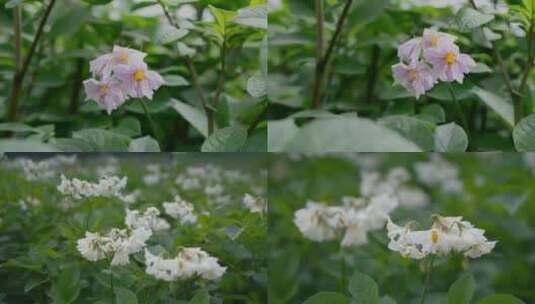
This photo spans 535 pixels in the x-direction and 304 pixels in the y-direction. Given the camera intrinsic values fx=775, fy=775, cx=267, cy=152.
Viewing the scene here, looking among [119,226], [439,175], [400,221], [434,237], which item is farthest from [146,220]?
[439,175]

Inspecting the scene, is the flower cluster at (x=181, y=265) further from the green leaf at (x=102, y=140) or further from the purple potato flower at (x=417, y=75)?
the purple potato flower at (x=417, y=75)

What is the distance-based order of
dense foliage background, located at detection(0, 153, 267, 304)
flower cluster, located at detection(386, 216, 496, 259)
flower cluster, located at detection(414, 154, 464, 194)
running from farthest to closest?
flower cluster, located at detection(414, 154, 464, 194), dense foliage background, located at detection(0, 153, 267, 304), flower cluster, located at detection(386, 216, 496, 259)

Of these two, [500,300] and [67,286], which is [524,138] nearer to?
[500,300]

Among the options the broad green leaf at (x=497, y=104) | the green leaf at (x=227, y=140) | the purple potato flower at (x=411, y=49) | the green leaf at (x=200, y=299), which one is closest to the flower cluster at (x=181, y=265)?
the green leaf at (x=200, y=299)

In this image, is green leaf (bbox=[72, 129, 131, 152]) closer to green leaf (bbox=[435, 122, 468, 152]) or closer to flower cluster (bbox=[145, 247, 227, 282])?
flower cluster (bbox=[145, 247, 227, 282])

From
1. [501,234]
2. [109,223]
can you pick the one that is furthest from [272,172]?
[109,223]

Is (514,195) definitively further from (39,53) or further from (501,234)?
(39,53)

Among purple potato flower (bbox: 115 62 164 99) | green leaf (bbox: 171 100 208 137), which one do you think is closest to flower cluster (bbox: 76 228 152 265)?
purple potato flower (bbox: 115 62 164 99)
